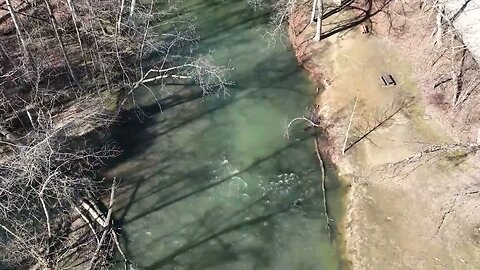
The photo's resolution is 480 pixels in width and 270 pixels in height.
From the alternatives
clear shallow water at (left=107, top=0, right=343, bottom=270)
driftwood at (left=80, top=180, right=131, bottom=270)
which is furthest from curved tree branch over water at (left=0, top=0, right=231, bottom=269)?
clear shallow water at (left=107, top=0, right=343, bottom=270)

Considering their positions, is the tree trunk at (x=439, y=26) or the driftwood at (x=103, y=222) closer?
the driftwood at (x=103, y=222)

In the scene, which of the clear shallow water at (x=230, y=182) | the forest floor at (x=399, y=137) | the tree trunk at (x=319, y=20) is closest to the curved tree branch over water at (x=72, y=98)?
the clear shallow water at (x=230, y=182)

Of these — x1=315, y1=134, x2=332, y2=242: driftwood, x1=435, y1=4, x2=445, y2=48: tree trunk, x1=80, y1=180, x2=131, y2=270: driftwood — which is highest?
x1=435, y1=4, x2=445, y2=48: tree trunk

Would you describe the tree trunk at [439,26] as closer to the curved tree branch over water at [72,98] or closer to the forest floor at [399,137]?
the forest floor at [399,137]

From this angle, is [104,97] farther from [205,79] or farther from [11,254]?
[11,254]

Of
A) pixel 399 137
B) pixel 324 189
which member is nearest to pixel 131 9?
pixel 324 189

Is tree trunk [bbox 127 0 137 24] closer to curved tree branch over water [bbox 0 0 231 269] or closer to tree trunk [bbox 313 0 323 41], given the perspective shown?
curved tree branch over water [bbox 0 0 231 269]
